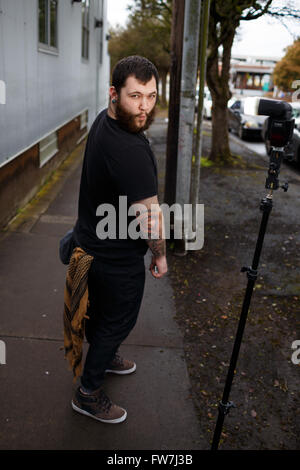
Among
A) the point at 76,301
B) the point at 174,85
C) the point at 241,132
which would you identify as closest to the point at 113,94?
the point at 76,301

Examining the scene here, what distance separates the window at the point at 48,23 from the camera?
7230 millimetres

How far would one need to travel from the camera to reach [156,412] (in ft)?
8.98

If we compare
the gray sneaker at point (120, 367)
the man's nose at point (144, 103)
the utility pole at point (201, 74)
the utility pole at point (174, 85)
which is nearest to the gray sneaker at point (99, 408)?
the gray sneaker at point (120, 367)

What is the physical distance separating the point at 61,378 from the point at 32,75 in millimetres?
4990

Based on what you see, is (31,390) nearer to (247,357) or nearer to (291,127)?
(247,357)

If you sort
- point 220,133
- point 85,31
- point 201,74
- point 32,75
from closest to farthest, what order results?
point 201,74 < point 32,75 < point 220,133 < point 85,31

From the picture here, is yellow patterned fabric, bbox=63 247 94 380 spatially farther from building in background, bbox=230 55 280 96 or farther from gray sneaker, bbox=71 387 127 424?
building in background, bbox=230 55 280 96

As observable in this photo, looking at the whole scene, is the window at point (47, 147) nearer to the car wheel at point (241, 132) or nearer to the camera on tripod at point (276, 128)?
the camera on tripod at point (276, 128)

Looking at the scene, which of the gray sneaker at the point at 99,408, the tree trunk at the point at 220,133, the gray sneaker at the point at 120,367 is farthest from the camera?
the tree trunk at the point at 220,133

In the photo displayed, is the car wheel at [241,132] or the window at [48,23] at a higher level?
the window at [48,23]

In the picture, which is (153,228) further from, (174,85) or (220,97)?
(220,97)

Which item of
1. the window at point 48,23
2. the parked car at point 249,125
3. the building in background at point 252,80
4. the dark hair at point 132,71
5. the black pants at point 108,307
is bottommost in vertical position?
the black pants at point 108,307

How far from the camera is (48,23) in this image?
755 centimetres

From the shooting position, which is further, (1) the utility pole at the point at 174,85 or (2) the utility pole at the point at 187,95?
(1) the utility pole at the point at 174,85
